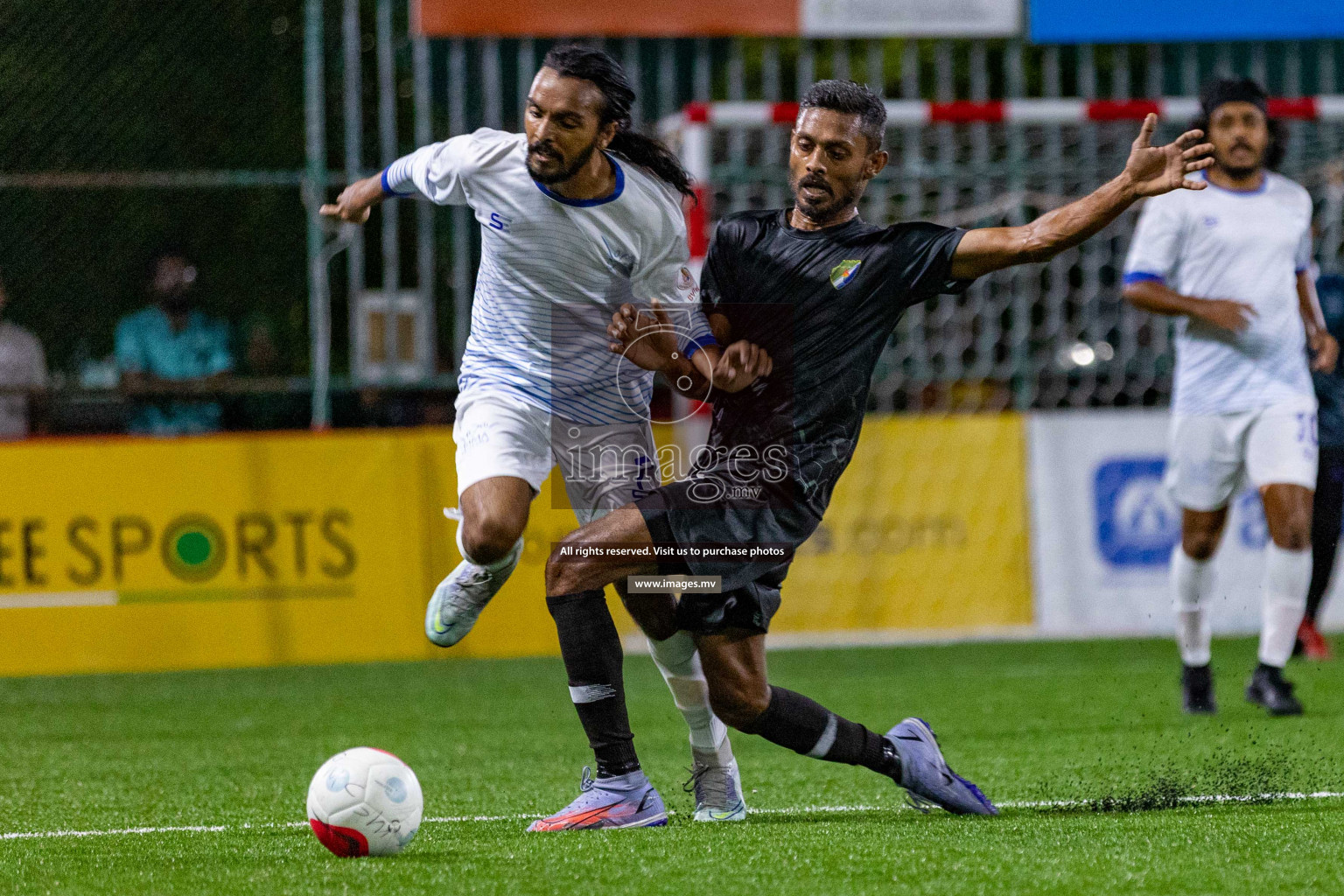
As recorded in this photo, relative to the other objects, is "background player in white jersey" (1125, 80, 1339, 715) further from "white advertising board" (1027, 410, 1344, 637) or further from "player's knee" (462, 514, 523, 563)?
"player's knee" (462, 514, 523, 563)

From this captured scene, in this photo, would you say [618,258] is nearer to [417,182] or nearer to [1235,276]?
[417,182]

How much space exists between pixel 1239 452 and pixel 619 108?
3.14 metres

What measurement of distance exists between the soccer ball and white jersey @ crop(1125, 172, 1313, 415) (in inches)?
154

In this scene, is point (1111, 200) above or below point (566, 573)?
above

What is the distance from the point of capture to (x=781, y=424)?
4668 mm

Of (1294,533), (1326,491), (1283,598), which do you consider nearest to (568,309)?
(1294,533)

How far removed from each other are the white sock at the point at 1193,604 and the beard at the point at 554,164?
10.5 ft

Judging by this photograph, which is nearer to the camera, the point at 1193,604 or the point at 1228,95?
the point at 1228,95

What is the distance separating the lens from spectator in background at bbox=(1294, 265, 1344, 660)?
8.37m

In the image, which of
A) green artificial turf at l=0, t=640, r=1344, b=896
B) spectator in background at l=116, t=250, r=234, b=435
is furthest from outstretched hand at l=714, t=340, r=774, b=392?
spectator in background at l=116, t=250, r=234, b=435

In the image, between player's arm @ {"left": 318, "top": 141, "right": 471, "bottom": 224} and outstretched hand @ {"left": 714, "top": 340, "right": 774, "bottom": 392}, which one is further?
player's arm @ {"left": 318, "top": 141, "right": 471, "bottom": 224}

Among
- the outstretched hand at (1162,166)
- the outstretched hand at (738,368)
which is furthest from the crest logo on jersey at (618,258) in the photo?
the outstretched hand at (1162,166)

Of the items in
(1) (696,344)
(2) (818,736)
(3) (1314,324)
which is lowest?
(2) (818,736)

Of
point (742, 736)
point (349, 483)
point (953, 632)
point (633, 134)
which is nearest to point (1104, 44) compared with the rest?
point (953, 632)
